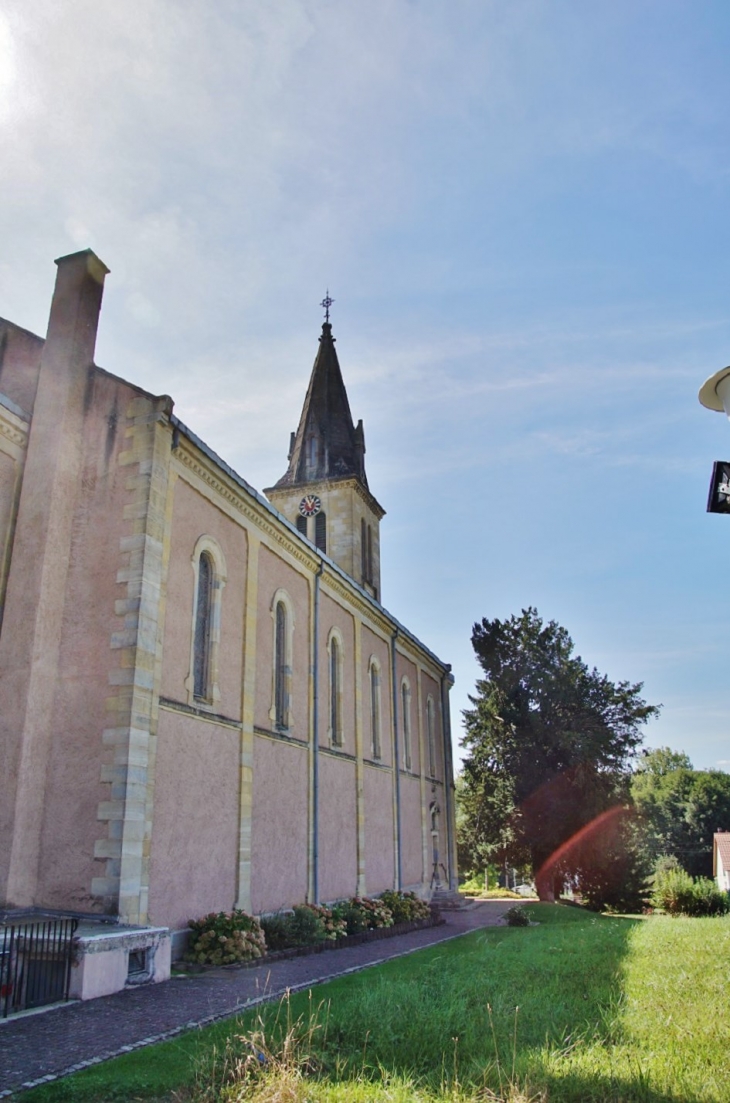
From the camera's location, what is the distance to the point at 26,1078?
20.3 feet

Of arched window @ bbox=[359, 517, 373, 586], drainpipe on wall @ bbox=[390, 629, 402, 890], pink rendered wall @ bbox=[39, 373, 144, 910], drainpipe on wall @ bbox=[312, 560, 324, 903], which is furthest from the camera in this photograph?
arched window @ bbox=[359, 517, 373, 586]

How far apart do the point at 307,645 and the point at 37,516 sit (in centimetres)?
869

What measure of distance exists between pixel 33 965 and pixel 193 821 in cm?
490

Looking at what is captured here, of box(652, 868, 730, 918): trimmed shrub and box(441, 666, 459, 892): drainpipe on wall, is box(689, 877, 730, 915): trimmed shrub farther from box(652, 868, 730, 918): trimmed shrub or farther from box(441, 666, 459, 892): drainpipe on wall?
box(441, 666, 459, 892): drainpipe on wall

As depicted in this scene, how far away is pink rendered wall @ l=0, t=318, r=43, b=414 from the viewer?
50.1 ft

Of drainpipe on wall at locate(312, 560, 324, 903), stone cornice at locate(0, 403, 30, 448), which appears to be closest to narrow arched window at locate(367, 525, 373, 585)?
drainpipe on wall at locate(312, 560, 324, 903)

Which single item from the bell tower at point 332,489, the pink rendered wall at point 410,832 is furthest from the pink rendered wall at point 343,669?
the bell tower at point 332,489

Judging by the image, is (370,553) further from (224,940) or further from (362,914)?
(224,940)

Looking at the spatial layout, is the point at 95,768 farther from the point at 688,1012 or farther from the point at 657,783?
the point at 657,783

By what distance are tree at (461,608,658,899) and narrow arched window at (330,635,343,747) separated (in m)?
16.1

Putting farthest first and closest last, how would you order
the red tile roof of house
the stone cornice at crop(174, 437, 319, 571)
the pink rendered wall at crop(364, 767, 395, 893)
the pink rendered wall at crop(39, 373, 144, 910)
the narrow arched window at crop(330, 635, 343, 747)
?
the red tile roof of house < the pink rendered wall at crop(364, 767, 395, 893) < the narrow arched window at crop(330, 635, 343, 747) < the stone cornice at crop(174, 437, 319, 571) < the pink rendered wall at crop(39, 373, 144, 910)

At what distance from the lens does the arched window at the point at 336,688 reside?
22.4 meters

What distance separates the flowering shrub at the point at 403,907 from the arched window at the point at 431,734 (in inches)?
365

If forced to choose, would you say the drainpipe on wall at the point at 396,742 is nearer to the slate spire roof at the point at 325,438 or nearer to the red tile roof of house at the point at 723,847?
the slate spire roof at the point at 325,438
